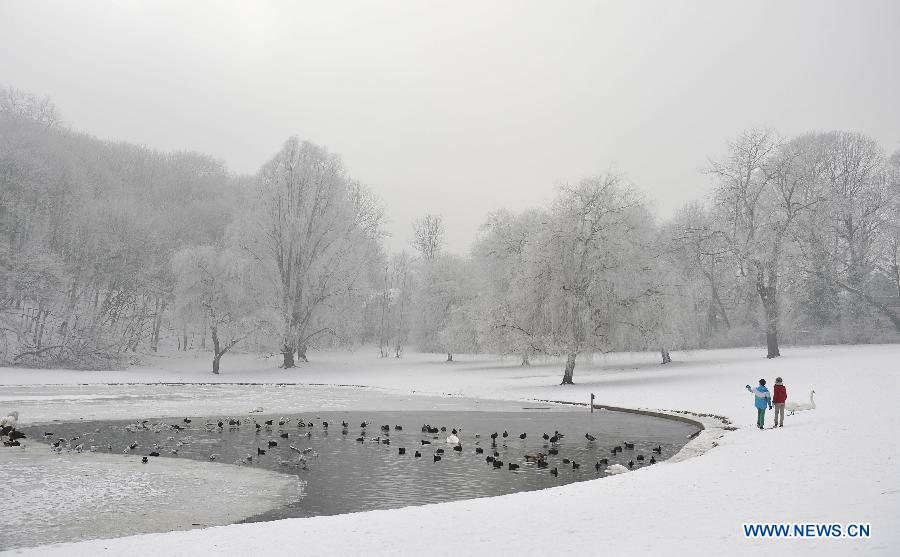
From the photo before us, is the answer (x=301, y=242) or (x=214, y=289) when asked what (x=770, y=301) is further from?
(x=214, y=289)

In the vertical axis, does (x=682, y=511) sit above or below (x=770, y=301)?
below

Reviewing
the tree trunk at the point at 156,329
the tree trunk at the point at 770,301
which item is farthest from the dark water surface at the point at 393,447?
the tree trunk at the point at 156,329

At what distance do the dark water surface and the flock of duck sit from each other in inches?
2.5

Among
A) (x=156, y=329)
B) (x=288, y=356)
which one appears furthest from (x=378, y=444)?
(x=156, y=329)

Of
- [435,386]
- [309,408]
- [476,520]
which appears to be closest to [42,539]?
[476,520]

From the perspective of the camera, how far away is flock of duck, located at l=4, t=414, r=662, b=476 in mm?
16375

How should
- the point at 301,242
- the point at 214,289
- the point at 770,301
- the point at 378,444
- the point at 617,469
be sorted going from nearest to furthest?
the point at 617,469 → the point at 378,444 → the point at 770,301 → the point at 214,289 → the point at 301,242

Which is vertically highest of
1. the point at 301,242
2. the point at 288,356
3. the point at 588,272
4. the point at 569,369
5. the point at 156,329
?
the point at 301,242

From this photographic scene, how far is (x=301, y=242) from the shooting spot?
57.1m

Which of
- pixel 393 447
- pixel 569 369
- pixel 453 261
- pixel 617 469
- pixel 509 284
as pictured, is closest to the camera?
pixel 617 469

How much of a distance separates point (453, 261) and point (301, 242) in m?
20.5

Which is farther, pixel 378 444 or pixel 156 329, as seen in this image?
pixel 156 329

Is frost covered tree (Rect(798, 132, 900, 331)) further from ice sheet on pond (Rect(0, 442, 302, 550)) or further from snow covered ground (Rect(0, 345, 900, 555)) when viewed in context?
ice sheet on pond (Rect(0, 442, 302, 550))

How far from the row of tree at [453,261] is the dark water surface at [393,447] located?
13.8 m
